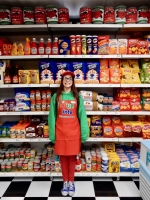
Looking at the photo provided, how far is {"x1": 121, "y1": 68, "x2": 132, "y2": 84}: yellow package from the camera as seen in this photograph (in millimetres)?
2848

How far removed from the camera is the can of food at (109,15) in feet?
8.76

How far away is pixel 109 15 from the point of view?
8.78ft

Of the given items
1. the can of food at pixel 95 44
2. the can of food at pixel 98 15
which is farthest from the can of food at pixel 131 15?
the can of food at pixel 95 44

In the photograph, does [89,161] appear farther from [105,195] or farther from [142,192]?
[142,192]

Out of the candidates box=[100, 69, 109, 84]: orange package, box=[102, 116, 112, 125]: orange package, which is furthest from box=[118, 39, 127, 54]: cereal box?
box=[102, 116, 112, 125]: orange package

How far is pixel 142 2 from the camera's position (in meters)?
2.79

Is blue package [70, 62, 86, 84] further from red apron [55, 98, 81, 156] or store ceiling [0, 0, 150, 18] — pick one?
store ceiling [0, 0, 150, 18]

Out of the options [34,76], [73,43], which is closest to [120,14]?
[73,43]

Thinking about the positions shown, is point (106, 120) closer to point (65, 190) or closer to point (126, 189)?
point (126, 189)

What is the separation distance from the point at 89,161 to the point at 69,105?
3.32 ft

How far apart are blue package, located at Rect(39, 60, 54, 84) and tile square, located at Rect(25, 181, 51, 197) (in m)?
1.54

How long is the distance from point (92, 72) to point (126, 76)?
53 cm

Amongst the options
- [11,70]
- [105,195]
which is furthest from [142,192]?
[11,70]

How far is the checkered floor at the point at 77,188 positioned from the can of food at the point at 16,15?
2397 millimetres
